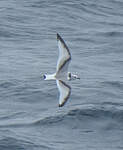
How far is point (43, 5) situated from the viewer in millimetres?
30031

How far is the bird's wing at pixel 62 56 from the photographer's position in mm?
14750

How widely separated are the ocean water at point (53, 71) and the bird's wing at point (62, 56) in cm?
201

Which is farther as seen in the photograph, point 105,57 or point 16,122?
point 105,57

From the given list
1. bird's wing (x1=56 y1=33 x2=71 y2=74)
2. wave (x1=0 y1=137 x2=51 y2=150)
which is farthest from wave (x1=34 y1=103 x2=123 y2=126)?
bird's wing (x1=56 y1=33 x2=71 y2=74)

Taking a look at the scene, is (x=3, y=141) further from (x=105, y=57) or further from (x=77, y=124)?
(x=105, y=57)

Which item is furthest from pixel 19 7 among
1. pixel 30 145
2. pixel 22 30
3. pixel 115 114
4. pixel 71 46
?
pixel 30 145

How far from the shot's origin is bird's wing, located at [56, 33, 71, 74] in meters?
14.8

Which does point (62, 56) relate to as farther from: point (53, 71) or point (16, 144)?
point (53, 71)

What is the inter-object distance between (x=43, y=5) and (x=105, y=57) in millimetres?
7705

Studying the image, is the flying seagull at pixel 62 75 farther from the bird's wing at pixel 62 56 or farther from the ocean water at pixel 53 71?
the ocean water at pixel 53 71

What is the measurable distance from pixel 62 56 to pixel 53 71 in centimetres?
654

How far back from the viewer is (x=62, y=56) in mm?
15102

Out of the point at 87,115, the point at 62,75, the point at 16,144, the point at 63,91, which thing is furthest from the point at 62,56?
the point at 87,115

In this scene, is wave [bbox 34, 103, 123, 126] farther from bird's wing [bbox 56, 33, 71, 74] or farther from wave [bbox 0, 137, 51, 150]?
bird's wing [bbox 56, 33, 71, 74]
